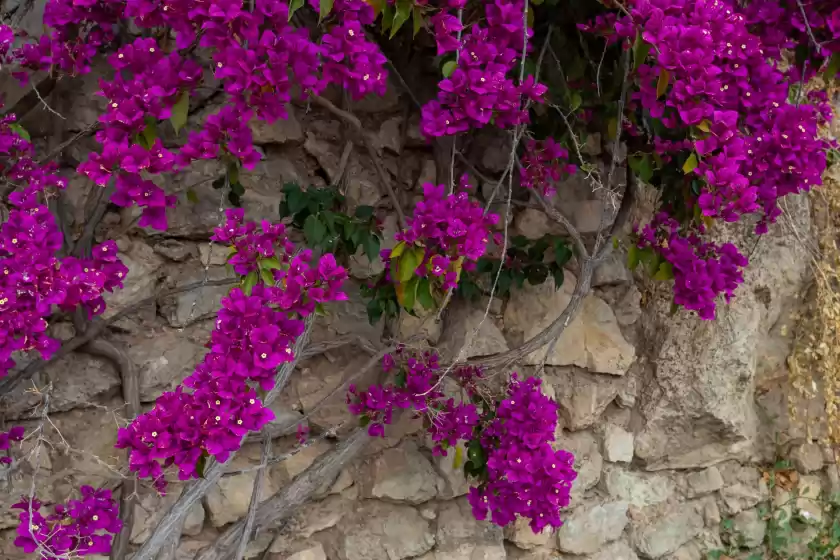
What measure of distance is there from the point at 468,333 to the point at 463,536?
1.54ft

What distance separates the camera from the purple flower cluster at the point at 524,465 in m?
1.37

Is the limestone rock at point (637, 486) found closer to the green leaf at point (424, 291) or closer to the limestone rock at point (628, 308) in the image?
the limestone rock at point (628, 308)

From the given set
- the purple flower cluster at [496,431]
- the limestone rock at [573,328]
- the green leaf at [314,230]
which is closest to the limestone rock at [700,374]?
the limestone rock at [573,328]

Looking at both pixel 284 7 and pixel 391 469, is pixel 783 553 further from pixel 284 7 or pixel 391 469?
pixel 284 7

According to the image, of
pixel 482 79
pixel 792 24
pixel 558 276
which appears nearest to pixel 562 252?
pixel 558 276

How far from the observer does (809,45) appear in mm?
1521

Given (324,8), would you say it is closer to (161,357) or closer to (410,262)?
(410,262)

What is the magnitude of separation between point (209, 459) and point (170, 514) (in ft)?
0.37

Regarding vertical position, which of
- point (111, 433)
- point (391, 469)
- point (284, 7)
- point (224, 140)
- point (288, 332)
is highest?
point (284, 7)

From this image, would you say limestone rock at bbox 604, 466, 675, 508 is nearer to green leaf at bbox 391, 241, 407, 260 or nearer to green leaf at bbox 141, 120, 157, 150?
green leaf at bbox 391, 241, 407, 260

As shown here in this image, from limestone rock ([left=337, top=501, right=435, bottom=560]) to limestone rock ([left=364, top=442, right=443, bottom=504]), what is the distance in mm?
34

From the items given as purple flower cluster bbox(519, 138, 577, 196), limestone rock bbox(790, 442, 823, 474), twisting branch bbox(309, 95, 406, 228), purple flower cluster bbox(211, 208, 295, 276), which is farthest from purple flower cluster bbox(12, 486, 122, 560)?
limestone rock bbox(790, 442, 823, 474)

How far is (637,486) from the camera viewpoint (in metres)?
1.91

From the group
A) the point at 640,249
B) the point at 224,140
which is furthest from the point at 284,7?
the point at 640,249
